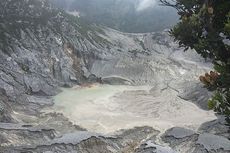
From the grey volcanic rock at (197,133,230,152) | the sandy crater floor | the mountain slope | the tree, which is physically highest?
the mountain slope

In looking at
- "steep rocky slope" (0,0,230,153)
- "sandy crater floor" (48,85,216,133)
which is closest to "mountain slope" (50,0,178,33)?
"steep rocky slope" (0,0,230,153)

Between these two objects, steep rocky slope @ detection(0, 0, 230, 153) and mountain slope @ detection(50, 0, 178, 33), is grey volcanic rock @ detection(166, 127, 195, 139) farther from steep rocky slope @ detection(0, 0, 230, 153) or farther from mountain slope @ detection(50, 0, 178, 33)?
mountain slope @ detection(50, 0, 178, 33)

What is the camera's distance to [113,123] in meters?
40.8

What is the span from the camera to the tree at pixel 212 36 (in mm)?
8891

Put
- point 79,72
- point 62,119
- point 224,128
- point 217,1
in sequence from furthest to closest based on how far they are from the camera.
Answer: point 79,72, point 62,119, point 224,128, point 217,1

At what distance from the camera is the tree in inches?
350

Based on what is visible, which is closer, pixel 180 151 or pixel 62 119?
pixel 180 151

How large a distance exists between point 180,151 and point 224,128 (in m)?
8.04

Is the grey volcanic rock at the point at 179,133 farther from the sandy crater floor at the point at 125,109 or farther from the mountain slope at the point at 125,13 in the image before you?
the mountain slope at the point at 125,13

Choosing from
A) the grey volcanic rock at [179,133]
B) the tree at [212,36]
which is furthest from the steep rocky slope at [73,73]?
the tree at [212,36]

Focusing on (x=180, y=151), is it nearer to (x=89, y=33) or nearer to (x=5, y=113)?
(x=5, y=113)

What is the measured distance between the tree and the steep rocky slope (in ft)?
57.7

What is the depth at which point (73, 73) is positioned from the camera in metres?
61.8

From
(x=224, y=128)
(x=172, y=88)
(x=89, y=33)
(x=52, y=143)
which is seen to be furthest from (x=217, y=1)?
(x=89, y=33)
